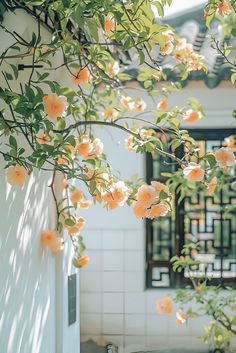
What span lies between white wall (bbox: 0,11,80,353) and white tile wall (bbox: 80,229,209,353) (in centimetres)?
151

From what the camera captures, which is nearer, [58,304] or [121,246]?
[58,304]

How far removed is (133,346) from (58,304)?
191 centimetres

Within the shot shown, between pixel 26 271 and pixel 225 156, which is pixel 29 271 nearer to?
pixel 26 271

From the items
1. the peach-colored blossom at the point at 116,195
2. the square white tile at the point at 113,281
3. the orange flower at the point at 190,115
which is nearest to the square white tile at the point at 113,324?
the square white tile at the point at 113,281

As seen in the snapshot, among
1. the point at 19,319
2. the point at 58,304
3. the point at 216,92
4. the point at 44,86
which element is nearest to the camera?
the point at 19,319

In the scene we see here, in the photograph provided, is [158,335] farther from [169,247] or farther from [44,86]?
[44,86]

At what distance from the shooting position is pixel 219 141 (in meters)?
5.71

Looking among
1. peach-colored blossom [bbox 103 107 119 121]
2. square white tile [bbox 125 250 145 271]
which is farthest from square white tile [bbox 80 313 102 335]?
peach-colored blossom [bbox 103 107 119 121]

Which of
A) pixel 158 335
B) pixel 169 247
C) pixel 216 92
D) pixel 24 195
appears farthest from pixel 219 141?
pixel 24 195

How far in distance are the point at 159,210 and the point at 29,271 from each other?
956mm

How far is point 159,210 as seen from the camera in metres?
2.64

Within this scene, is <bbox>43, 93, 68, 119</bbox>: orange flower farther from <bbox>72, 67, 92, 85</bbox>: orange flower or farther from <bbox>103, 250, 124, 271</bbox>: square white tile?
<bbox>103, 250, 124, 271</bbox>: square white tile

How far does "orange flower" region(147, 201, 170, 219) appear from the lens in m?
2.64

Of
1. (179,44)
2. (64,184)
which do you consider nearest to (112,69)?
(179,44)
